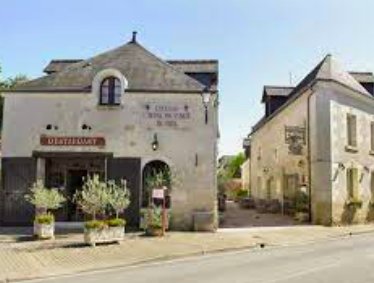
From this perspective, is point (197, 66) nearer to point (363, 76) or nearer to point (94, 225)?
point (94, 225)

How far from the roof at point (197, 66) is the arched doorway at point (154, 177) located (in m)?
5.38

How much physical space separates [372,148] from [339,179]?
15.7 ft

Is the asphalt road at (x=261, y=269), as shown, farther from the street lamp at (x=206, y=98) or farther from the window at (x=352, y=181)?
the window at (x=352, y=181)

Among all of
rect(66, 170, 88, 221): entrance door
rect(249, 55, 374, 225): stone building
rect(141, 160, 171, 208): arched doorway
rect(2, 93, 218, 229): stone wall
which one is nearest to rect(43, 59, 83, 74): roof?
rect(2, 93, 218, 229): stone wall

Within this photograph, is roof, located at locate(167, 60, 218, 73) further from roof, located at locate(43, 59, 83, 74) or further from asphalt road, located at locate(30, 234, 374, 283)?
asphalt road, located at locate(30, 234, 374, 283)

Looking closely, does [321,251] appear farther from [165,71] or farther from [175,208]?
[165,71]

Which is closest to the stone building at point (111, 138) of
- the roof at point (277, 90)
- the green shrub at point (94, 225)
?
the green shrub at point (94, 225)

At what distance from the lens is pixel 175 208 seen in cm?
2383

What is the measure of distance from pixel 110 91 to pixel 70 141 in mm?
2576

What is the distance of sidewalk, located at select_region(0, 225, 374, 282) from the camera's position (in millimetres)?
14453

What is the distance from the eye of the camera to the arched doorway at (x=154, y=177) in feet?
77.5

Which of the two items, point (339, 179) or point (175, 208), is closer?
point (175, 208)

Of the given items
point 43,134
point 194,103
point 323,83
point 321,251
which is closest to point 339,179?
point 323,83

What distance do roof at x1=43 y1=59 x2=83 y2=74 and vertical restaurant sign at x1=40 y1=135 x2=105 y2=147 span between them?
205 inches
